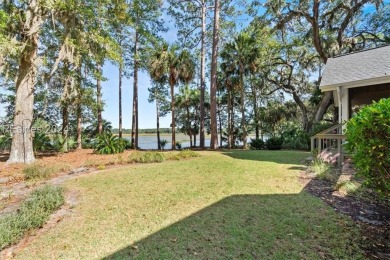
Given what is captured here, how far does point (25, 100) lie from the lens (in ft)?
29.0

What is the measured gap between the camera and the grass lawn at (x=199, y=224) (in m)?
2.72

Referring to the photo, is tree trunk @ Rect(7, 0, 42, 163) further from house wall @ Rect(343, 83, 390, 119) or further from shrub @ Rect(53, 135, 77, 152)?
house wall @ Rect(343, 83, 390, 119)

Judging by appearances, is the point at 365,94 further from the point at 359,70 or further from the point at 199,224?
the point at 199,224

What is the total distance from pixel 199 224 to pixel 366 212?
2.89 meters

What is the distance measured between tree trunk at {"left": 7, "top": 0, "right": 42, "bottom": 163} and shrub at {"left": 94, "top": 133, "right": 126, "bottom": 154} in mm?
3016

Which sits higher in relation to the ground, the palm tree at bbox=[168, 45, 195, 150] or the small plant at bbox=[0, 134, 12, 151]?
the palm tree at bbox=[168, 45, 195, 150]

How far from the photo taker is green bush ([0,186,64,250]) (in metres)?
2.98

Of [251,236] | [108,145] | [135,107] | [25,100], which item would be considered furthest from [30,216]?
[135,107]

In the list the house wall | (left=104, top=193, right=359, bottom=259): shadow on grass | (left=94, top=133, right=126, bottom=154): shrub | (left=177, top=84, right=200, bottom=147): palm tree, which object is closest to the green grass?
(left=94, top=133, right=126, bottom=154): shrub

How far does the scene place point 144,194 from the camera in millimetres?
4695

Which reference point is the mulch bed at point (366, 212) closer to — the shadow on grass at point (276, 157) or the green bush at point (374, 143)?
the green bush at point (374, 143)

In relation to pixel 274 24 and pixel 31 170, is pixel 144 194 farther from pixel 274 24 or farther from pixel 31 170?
pixel 274 24

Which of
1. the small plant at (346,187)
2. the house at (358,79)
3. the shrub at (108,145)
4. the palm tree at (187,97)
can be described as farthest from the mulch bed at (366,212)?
the palm tree at (187,97)

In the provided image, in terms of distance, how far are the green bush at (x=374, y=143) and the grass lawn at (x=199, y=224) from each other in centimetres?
78
